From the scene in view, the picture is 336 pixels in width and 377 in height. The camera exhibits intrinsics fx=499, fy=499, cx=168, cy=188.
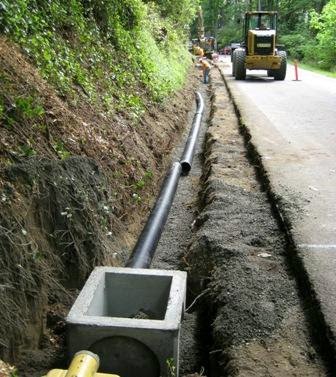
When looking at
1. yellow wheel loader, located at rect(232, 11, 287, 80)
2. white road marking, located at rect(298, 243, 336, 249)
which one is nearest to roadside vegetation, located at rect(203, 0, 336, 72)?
yellow wheel loader, located at rect(232, 11, 287, 80)

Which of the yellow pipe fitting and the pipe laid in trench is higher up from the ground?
the yellow pipe fitting

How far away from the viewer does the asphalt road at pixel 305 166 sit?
4059 mm

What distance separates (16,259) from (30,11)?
4.06 metres

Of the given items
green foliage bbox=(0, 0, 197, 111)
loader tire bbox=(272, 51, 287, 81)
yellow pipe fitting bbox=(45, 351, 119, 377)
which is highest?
green foliage bbox=(0, 0, 197, 111)

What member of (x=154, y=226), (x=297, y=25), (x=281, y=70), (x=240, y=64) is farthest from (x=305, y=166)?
(x=297, y=25)

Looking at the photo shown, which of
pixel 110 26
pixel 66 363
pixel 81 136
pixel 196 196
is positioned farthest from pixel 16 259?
pixel 110 26

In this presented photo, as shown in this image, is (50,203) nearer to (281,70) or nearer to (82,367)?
(82,367)

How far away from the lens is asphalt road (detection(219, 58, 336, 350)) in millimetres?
4059

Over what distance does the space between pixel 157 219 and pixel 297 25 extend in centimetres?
4839

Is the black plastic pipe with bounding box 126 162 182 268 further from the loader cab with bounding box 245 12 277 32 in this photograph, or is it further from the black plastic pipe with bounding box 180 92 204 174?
the loader cab with bounding box 245 12 277 32

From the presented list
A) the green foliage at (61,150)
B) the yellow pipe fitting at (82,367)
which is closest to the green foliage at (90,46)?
the green foliage at (61,150)

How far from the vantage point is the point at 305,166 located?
6.93 meters

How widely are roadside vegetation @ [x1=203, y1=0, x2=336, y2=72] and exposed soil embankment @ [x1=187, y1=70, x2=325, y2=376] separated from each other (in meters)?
18.2

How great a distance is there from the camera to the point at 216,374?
3.29m
